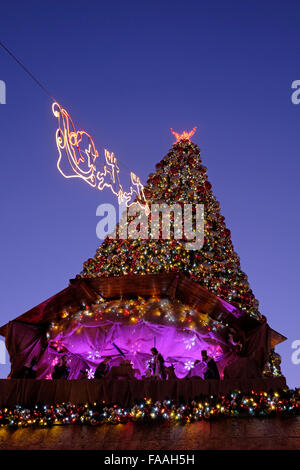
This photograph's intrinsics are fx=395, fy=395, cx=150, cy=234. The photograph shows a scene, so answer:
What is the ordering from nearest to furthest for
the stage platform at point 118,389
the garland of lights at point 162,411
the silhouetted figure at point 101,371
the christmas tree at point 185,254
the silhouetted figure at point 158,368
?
the garland of lights at point 162,411 → the stage platform at point 118,389 → the silhouetted figure at point 101,371 → the silhouetted figure at point 158,368 → the christmas tree at point 185,254

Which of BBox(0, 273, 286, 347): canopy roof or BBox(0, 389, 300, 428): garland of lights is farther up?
BBox(0, 273, 286, 347): canopy roof

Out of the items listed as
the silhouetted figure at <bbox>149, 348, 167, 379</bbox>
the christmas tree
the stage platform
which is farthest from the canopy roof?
the stage platform

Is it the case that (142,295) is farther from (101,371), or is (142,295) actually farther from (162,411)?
(162,411)

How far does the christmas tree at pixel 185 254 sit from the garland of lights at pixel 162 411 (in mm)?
4452

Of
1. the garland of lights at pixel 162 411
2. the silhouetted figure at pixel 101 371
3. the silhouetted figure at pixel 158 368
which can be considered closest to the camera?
the garland of lights at pixel 162 411

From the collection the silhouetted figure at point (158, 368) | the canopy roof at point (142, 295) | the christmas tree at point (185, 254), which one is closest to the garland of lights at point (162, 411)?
the silhouetted figure at point (158, 368)

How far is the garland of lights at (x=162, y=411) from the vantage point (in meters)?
7.29

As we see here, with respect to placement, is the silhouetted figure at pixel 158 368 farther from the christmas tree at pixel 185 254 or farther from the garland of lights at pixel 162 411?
the christmas tree at pixel 185 254

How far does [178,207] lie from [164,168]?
2.31m

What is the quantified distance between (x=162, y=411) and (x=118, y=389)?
1.15 meters

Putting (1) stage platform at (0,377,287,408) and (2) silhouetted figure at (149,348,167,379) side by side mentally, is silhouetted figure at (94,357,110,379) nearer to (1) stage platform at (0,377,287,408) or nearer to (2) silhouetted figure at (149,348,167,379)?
(2) silhouetted figure at (149,348,167,379)

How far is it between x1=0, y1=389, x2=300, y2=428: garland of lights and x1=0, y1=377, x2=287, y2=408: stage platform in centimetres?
22

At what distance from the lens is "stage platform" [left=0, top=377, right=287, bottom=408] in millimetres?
8039
